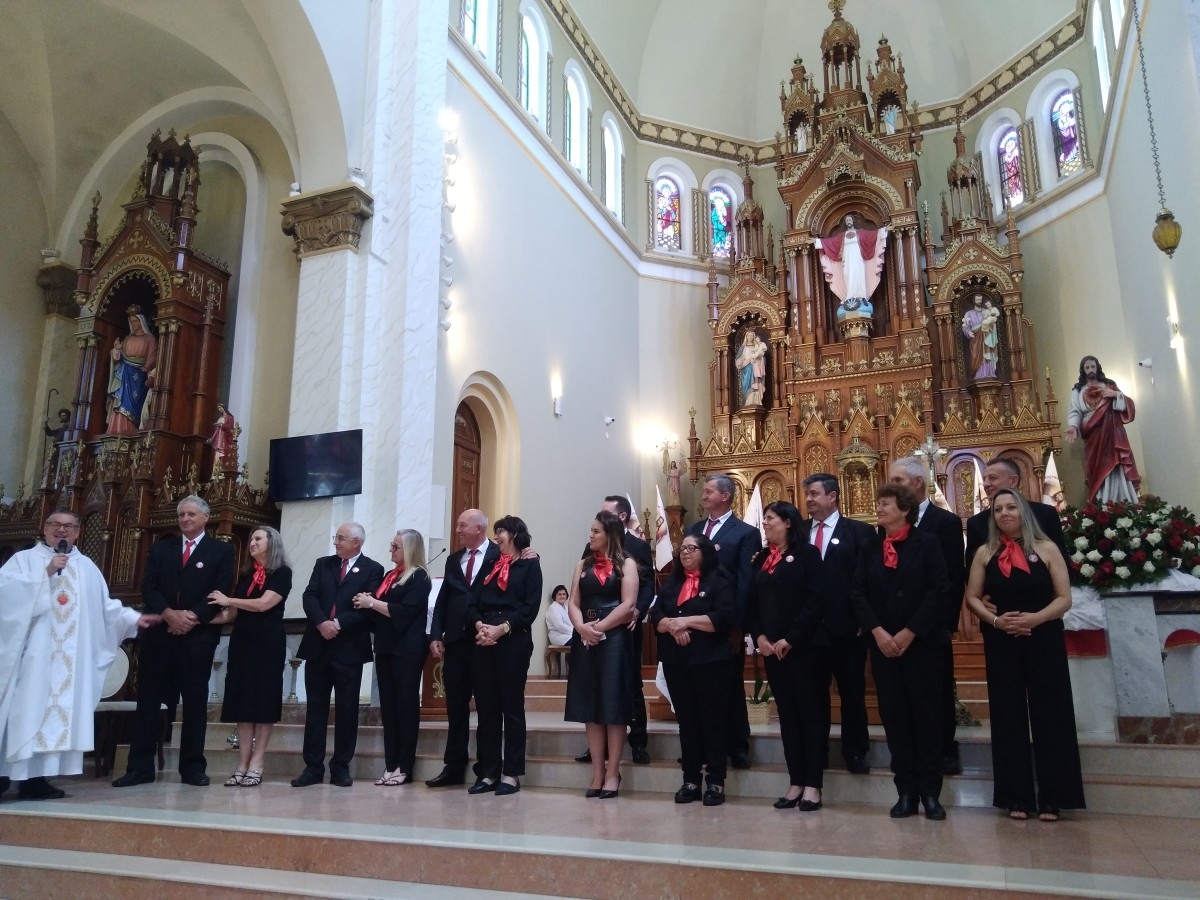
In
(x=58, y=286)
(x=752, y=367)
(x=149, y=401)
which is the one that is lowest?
(x=149, y=401)

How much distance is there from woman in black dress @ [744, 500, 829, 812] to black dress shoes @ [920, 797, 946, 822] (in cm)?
51

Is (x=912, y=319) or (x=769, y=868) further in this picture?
(x=912, y=319)

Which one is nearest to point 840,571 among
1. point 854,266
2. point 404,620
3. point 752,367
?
point 404,620

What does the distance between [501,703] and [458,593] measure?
69 cm

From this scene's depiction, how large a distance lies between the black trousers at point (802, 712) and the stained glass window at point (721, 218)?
13.0 metres

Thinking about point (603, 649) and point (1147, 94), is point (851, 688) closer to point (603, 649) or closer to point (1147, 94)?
point (603, 649)

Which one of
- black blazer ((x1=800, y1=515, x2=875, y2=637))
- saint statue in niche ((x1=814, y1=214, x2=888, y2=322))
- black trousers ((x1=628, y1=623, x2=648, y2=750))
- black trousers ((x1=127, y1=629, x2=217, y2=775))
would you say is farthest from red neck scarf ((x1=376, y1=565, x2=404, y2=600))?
saint statue in niche ((x1=814, y1=214, x2=888, y2=322))

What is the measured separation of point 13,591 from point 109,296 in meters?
5.74

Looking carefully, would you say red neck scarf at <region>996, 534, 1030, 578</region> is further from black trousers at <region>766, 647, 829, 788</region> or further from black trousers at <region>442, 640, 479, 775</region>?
black trousers at <region>442, 640, 479, 775</region>

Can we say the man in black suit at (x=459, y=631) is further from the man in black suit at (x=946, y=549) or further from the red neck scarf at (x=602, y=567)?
the man in black suit at (x=946, y=549)

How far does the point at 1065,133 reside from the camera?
14320mm

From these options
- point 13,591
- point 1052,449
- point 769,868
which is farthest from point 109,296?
point 1052,449

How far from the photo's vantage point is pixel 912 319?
1457cm

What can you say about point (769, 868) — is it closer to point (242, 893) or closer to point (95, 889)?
point (242, 893)
